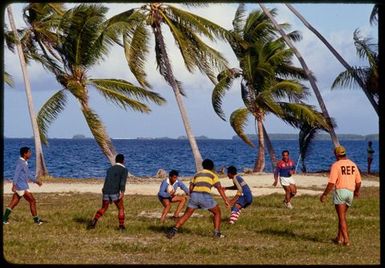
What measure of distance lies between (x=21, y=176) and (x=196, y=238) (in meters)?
3.76

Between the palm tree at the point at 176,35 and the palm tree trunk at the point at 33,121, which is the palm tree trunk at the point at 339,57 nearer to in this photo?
the palm tree at the point at 176,35

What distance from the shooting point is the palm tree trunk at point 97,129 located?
28516mm

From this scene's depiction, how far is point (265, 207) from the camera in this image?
1842 centimetres

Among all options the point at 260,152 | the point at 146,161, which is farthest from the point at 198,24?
the point at 146,161

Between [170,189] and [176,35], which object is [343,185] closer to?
[170,189]

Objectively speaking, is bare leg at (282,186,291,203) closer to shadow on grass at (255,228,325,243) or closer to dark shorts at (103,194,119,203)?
shadow on grass at (255,228,325,243)

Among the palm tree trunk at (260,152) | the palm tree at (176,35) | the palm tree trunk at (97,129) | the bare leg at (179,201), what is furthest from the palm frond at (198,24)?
the bare leg at (179,201)

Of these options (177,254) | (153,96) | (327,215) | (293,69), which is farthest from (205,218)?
(293,69)

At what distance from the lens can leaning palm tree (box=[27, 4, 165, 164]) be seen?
2806cm

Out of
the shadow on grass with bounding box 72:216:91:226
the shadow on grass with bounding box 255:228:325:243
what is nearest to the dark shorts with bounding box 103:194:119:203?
the shadow on grass with bounding box 72:216:91:226

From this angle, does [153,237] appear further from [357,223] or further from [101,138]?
[101,138]

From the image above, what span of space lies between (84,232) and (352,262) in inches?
201

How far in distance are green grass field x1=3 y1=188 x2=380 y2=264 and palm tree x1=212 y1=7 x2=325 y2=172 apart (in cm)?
1445

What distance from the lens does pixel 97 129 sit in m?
28.6
